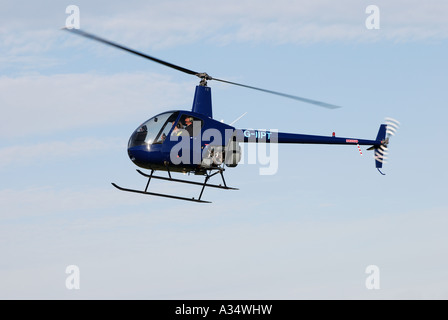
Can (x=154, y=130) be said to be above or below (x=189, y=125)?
below

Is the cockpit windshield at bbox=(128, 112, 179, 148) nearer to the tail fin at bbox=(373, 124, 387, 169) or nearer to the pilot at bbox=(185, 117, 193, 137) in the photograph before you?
the pilot at bbox=(185, 117, 193, 137)

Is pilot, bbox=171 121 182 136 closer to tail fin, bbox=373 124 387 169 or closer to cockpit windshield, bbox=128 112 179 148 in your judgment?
cockpit windshield, bbox=128 112 179 148

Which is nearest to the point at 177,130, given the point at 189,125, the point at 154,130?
the point at 189,125

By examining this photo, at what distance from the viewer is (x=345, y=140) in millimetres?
34312

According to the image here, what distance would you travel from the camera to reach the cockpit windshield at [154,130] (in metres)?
29.3

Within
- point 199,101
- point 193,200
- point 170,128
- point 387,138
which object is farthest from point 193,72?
point 387,138

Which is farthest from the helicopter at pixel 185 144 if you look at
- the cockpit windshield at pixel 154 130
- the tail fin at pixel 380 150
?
the tail fin at pixel 380 150

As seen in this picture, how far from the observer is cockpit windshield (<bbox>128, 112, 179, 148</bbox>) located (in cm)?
2927

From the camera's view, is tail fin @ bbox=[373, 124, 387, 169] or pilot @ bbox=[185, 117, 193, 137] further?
tail fin @ bbox=[373, 124, 387, 169]

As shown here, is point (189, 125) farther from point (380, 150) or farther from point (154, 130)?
point (380, 150)

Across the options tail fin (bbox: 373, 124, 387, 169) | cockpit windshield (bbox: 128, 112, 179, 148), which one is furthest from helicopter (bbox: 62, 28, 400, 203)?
tail fin (bbox: 373, 124, 387, 169)

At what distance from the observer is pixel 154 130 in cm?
2939

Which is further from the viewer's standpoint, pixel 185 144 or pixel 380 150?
pixel 380 150

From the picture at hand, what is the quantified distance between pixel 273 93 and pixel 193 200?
226 inches
